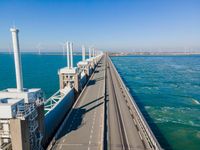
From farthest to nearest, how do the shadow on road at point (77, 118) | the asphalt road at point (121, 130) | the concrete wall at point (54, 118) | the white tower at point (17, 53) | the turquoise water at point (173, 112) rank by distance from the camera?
the turquoise water at point (173, 112)
the concrete wall at point (54, 118)
the shadow on road at point (77, 118)
the asphalt road at point (121, 130)
the white tower at point (17, 53)

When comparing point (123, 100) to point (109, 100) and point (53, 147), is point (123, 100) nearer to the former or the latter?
point (109, 100)

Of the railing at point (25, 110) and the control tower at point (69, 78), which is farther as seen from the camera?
the control tower at point (69, 78)

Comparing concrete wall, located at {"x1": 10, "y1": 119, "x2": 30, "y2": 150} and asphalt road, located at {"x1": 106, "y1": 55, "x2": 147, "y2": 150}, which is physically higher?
concrete wall, located at {"x1": 10, "y1": 119, "x2": 30, "y2": 150}

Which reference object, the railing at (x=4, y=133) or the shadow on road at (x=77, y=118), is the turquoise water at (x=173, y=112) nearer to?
the shadow on road at (x=77, y=118)

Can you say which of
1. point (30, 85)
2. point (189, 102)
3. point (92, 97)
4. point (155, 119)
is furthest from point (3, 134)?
point (30, 85)

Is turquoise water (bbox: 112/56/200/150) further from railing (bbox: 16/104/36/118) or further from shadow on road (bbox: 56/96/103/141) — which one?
railing (bbox: 16/104/36/118)

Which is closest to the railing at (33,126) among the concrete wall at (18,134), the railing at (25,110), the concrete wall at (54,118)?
the railing at (25,110)

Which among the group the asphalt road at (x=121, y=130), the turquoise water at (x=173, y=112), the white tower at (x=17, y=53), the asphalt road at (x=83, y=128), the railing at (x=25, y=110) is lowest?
the turquoise water at (x=173, y=112)

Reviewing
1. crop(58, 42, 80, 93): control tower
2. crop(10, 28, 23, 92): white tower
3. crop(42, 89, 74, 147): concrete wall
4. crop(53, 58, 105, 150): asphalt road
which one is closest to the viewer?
crop(10, 28, 23, 92): white tower

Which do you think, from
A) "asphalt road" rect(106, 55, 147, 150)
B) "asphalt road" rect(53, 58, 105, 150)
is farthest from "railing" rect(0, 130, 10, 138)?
"asphalt road" rect(106, 55, 147, 150)
